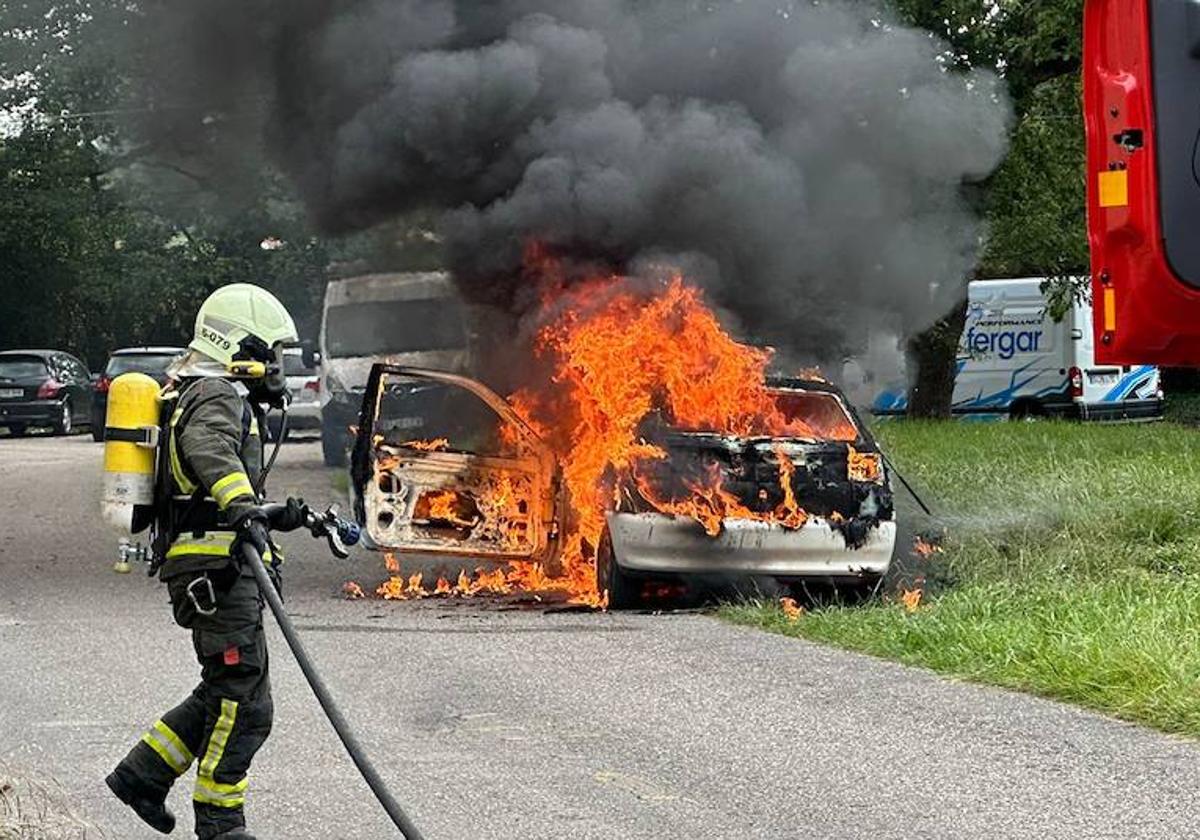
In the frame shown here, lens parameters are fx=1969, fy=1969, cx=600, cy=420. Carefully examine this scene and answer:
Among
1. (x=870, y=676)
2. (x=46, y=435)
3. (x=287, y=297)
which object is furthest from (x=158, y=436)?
(x=46, y=435)

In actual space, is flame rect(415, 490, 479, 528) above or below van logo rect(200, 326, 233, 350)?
below

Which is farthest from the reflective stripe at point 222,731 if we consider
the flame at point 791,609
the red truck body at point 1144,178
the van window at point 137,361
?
the van window at point 137,361

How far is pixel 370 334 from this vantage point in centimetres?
2180

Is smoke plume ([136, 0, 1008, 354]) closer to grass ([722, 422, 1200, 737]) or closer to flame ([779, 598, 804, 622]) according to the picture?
grass ([722, 422, 1200, 737])

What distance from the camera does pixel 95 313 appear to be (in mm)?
39594

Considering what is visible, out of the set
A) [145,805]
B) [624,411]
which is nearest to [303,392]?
[624,411]

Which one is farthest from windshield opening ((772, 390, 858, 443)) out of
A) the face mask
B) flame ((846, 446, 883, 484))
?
the face mask

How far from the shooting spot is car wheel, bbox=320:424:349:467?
74.9 feet

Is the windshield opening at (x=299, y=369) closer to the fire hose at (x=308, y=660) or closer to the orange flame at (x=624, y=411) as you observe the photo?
the orange flame at (x=624, y=411)

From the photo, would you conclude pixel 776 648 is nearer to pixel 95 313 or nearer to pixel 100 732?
pixel 100 732

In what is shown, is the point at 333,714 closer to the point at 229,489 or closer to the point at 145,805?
the point at 229,489

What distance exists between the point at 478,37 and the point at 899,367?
5.66m

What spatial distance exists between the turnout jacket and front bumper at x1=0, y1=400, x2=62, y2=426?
2755 centimetres

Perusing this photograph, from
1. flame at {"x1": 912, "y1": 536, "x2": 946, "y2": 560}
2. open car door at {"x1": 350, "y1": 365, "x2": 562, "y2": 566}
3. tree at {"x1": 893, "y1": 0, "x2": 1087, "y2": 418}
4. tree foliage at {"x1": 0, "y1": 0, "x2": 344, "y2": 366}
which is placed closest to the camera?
open car door at {"x1": 350, "y1": 365, "x2": 562, "y2": 566}
